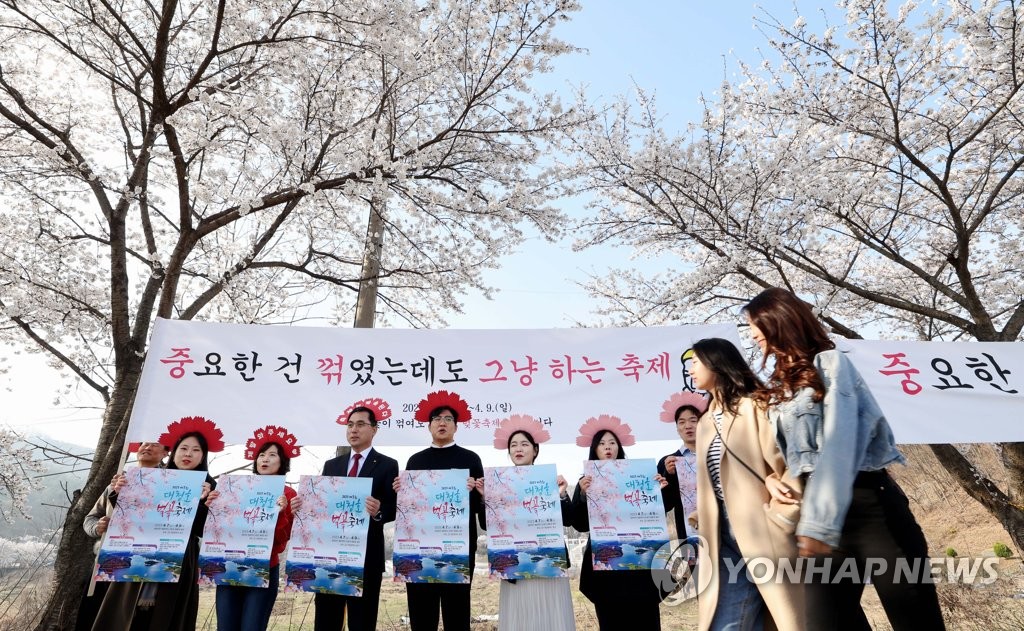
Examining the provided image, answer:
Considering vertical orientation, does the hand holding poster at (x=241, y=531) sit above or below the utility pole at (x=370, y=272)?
below

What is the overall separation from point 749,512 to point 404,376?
3347 mm

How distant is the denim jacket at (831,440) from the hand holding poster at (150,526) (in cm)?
344

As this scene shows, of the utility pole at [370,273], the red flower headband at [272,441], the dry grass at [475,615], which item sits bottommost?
the dry grass at [475,615]

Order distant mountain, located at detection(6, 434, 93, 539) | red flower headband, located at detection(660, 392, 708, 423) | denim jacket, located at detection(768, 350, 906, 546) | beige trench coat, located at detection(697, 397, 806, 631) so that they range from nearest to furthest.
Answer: denim jacket, located at detection(768, 350, 906, 546)
beige trench coat, located at detection(697, 397, 806, 631)
red flower headband, located at detection(660, 392, 708, 423)
distant mountain, located at detection(6, 434, 93, 539)

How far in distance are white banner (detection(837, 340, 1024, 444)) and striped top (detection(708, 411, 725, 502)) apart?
3473 mm

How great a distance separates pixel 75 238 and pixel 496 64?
212 inches

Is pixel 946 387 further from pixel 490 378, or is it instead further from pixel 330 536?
pixel 330 536

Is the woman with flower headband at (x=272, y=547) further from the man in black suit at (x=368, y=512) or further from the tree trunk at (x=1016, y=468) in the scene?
the tree trunk at (x=1016, y=468)

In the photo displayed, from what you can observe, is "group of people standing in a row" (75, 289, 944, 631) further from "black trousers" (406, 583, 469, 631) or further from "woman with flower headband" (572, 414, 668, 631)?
"black trousers" (406, 583, 469, 631)

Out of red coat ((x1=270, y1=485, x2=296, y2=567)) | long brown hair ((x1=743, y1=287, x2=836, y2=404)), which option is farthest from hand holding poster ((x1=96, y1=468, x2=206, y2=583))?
long brown hair ((x1=743, y1=287, x2=836, y2=404))

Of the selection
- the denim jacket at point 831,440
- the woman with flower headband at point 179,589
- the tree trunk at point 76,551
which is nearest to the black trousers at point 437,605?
the woman with flower headband at point 179,589

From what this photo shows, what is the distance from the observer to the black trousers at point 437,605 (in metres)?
3.54

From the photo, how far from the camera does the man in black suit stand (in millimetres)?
3547

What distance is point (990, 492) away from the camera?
582cm
